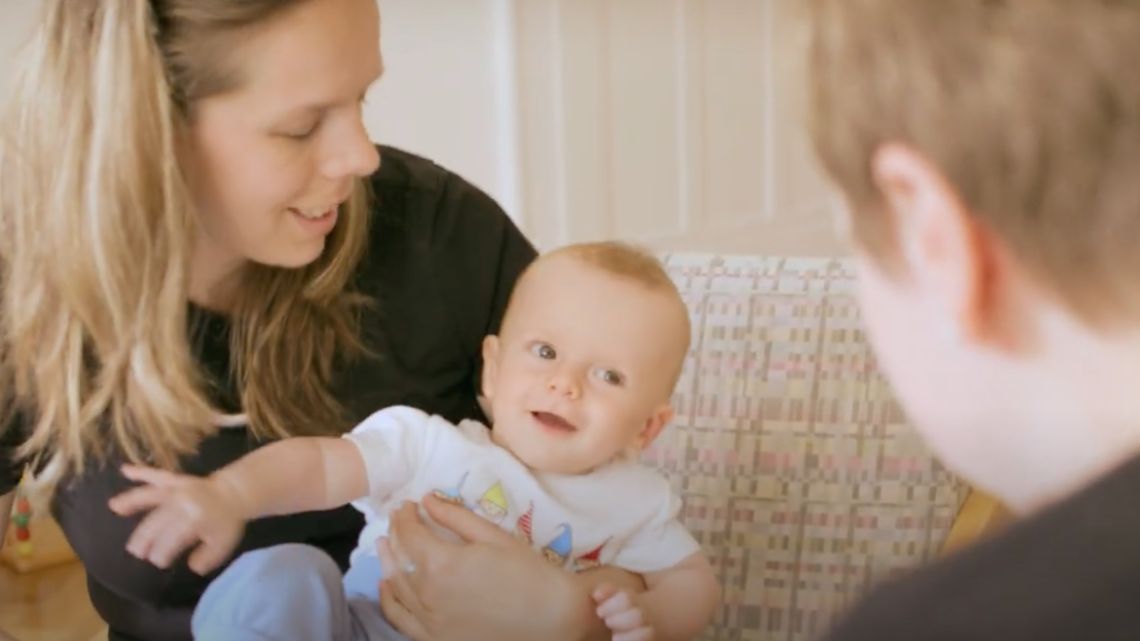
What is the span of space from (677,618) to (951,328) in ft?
2.08

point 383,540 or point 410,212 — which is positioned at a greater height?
point 410,212

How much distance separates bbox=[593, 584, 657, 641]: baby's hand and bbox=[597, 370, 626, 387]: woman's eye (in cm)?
18

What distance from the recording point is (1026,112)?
1.92ft

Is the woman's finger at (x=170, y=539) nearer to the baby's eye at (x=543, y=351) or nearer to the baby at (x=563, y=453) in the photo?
the baby at (x=563, y=453)

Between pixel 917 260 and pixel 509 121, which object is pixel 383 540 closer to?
pixel 917 260

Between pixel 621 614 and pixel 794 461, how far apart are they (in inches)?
17.8

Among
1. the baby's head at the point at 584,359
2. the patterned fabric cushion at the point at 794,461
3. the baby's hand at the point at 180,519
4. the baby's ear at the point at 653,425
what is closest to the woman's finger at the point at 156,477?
the baby's hand at the point at 180,519

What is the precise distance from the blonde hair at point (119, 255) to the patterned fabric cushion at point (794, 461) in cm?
43

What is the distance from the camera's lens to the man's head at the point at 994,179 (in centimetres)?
58

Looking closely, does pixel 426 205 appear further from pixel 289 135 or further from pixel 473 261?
pixel 289 135

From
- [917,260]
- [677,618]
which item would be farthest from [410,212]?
[917,260]

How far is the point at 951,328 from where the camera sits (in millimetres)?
659

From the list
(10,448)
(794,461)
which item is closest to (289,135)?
(10,448)

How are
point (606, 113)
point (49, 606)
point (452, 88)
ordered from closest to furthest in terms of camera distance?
point (49, 606) → point (452, 88) → point (606, 113)
